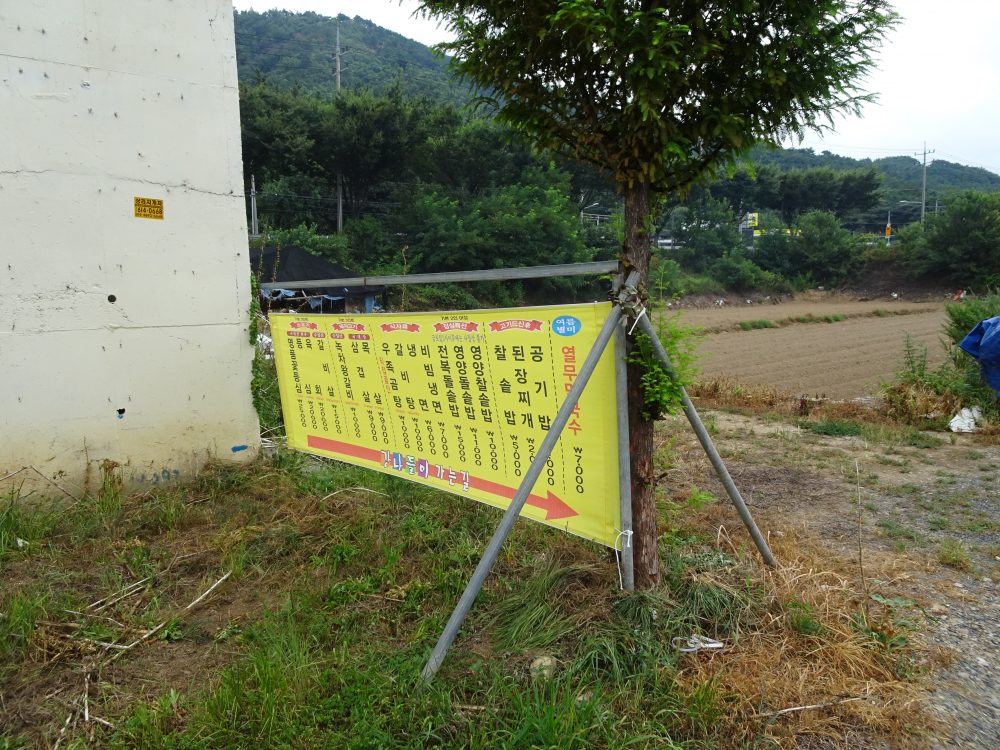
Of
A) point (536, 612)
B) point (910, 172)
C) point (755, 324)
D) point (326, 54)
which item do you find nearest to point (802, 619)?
point (536, 612)

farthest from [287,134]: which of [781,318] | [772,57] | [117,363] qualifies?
[772,57]

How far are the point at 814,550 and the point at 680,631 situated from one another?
1.71 meters

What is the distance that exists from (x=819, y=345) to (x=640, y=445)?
22.6m

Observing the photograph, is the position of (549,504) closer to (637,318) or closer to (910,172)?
(637,318)

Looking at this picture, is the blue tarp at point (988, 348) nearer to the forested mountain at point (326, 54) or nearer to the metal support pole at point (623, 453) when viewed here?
the metal support pole at point (623, 453)

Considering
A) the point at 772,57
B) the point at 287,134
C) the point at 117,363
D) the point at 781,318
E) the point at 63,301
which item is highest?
the point at 287,134

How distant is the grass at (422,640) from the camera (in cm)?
260

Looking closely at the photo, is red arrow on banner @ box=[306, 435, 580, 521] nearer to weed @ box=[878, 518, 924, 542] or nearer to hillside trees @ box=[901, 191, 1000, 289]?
weed @ box=[878, 518, 924, 542]

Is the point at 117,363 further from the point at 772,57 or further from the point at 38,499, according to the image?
the point at 772,57

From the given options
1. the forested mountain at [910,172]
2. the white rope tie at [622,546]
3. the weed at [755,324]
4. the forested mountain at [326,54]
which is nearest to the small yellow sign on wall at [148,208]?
the white rope tie at [622,546]

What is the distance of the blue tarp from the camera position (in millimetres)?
8922

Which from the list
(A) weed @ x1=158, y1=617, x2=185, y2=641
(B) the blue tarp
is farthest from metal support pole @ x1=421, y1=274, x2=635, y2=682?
(B) the blue tarp

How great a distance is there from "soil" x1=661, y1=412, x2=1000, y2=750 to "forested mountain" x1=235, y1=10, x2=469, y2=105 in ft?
156

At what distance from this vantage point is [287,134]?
108 feet
